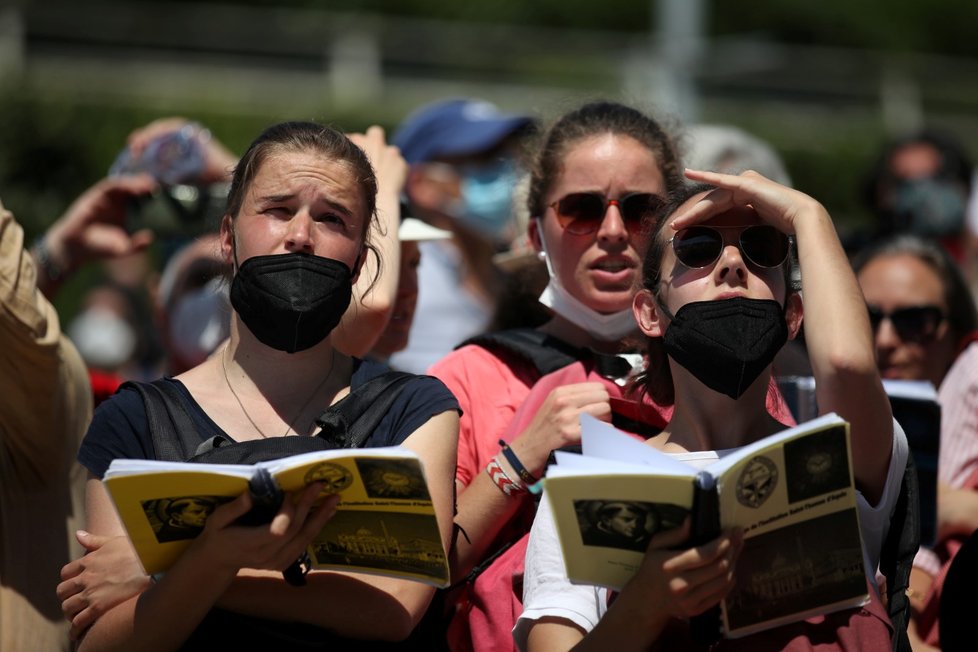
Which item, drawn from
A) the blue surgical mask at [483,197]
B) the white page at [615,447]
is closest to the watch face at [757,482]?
the white page at [615,447]

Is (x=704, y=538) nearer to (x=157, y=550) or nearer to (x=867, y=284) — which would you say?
(x=157, y=550)

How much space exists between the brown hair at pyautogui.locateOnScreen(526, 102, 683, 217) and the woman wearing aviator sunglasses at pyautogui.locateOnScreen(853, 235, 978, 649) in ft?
3.58

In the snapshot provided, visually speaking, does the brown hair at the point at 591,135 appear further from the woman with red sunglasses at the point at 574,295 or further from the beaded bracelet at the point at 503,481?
the beaded bracelet at the point at 503,481

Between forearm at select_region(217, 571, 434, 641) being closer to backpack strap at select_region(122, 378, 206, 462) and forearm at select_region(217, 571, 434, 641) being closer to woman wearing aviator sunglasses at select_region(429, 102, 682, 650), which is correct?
backpack strap at select_region(122, 378, 206, 462)

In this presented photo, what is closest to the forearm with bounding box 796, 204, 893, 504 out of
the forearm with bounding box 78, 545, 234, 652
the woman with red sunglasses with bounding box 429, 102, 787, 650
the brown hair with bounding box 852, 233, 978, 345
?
the woman with red sunglasses with bounding box 429, 102, 787, 650

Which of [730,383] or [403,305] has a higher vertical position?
[730,383]

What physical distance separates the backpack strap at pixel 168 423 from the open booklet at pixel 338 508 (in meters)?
0.26

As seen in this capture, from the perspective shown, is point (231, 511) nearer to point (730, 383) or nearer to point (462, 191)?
point (730, 383)

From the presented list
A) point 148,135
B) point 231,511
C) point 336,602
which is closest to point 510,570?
point 336,602

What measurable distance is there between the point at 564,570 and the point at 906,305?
7.52ft

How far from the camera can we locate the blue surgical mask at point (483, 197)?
6562 millimetres

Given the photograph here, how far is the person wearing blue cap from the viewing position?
6355mm

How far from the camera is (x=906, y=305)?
4699mm

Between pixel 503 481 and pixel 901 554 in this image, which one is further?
pixel 503 481
